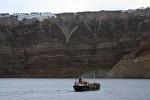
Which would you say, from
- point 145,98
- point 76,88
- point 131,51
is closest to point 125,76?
point 131,51

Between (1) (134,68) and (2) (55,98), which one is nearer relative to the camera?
(2) (55,98)

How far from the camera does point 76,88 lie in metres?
109

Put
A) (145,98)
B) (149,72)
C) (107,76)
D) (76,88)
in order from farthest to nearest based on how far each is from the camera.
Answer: (107,76)
(149,72)
(76,88)
(145,98)

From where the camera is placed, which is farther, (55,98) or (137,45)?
(137,45)

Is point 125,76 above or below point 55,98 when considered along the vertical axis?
above

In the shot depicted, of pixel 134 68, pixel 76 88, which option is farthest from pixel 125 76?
pixel 76 88

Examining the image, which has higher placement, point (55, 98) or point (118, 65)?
point (118, 65)

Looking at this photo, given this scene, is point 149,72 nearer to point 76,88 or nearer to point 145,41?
point 145,41

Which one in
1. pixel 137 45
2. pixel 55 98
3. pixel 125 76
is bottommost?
pixel 55 98

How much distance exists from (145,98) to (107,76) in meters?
100

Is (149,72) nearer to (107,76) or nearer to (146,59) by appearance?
(146,59)

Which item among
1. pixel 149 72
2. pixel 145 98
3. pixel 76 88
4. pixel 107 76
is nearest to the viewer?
pixel 145 98

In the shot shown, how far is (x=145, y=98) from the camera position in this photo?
3551 inches

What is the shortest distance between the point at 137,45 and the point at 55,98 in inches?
4363
